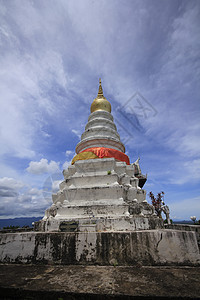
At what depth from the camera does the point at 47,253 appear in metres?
4.14

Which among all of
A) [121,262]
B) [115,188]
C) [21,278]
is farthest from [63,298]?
[115,188]

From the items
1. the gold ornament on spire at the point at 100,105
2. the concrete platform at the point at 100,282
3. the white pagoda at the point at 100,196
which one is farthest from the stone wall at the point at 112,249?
the gold ornament on spire at the point at 100,105

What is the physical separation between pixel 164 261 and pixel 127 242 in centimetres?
102

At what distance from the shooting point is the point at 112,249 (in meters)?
4.01

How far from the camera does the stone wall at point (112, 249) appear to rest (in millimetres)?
3885

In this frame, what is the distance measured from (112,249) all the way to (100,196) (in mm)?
3875

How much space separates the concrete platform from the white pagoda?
2041 mm

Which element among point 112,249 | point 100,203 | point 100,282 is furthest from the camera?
point 100,203

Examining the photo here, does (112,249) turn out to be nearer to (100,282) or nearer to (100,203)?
(100,282)

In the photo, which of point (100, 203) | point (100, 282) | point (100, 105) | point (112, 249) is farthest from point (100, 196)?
point (100, 105)

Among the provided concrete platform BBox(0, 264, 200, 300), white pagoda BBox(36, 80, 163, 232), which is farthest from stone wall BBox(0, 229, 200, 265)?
white pagoda BBox(36, 80, 163, 232)

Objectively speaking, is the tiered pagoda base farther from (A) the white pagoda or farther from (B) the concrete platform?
(B) the concrete platform

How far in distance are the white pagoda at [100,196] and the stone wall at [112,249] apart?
1.30 m

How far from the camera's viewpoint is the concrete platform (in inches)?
97.9
